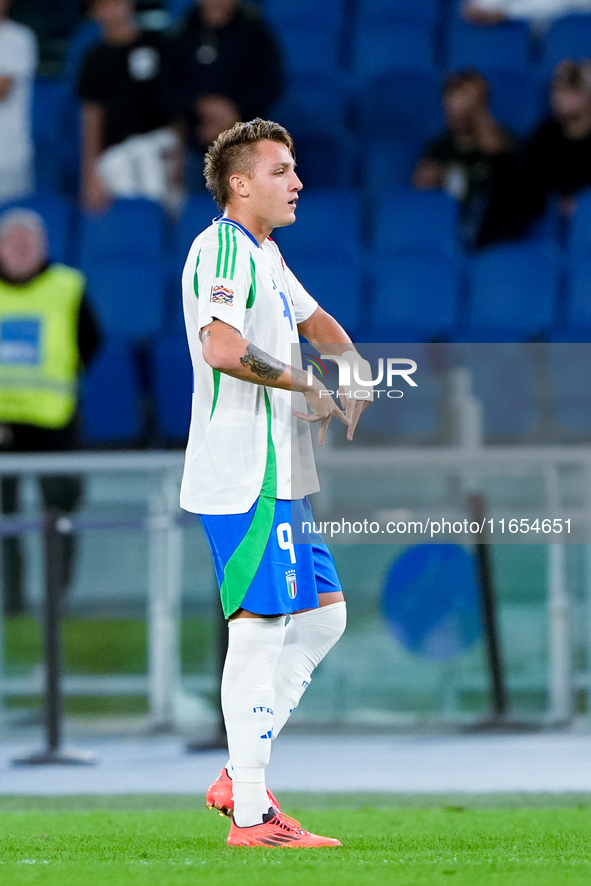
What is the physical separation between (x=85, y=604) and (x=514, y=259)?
159 inches

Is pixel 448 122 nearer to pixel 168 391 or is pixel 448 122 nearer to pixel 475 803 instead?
pixel 168 391

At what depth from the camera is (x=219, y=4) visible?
9242 mm

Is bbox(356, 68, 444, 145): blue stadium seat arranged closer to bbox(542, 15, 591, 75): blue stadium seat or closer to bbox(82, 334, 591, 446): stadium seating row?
bbox(542, 15, 591, 75): blue stadium seat

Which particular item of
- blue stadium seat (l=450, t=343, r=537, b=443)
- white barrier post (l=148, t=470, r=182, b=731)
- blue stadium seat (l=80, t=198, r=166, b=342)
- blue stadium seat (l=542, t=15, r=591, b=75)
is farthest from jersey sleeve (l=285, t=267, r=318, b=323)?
blue stadium seat (l=542, t=15, r=591, b=75)

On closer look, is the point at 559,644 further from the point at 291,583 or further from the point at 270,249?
the point at 270,249

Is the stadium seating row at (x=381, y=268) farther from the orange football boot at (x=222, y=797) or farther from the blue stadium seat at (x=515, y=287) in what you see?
the orange football boot at (x=222, y=797)

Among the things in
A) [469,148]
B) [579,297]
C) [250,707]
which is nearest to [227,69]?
[469,148]

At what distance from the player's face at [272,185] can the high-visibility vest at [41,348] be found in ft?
13.7

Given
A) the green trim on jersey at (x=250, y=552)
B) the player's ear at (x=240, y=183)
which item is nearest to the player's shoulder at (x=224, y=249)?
the player's ear at (x=240, y=183)

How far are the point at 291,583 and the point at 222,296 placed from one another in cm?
76

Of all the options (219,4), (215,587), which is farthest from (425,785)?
(219,4)

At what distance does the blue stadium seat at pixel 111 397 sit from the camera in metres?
8.15

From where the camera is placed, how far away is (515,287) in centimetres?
848

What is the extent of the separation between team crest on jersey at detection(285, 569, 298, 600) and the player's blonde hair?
1.04m
